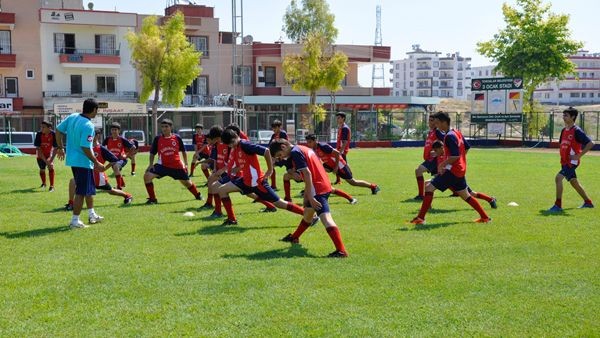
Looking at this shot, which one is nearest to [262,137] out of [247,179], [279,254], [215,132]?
[215,132]

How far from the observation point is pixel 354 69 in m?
64.3

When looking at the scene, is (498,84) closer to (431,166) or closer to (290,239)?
Answer: (431,166)

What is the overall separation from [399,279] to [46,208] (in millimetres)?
8463

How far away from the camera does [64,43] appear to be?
5025cm

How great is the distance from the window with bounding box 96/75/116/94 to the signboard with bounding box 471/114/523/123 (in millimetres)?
27053

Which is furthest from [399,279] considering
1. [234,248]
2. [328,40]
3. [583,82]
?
[583,82]

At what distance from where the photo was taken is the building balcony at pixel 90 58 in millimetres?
49531

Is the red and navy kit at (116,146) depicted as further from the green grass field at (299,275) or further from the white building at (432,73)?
the white building at (432,73)

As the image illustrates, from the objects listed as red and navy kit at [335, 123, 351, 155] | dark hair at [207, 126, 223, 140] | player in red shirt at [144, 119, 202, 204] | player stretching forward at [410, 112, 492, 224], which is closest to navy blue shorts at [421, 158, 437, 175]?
red and navy kit at [335, 123, 351, 155]

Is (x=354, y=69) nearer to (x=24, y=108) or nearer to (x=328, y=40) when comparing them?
(x=328, y=40)

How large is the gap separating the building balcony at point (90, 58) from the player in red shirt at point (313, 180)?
4494 centimetres

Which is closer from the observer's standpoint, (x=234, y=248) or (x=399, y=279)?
(x=399, y=279)

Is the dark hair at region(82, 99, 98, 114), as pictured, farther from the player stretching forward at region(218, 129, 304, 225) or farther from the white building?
the white building

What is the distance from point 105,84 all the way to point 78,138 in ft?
142
